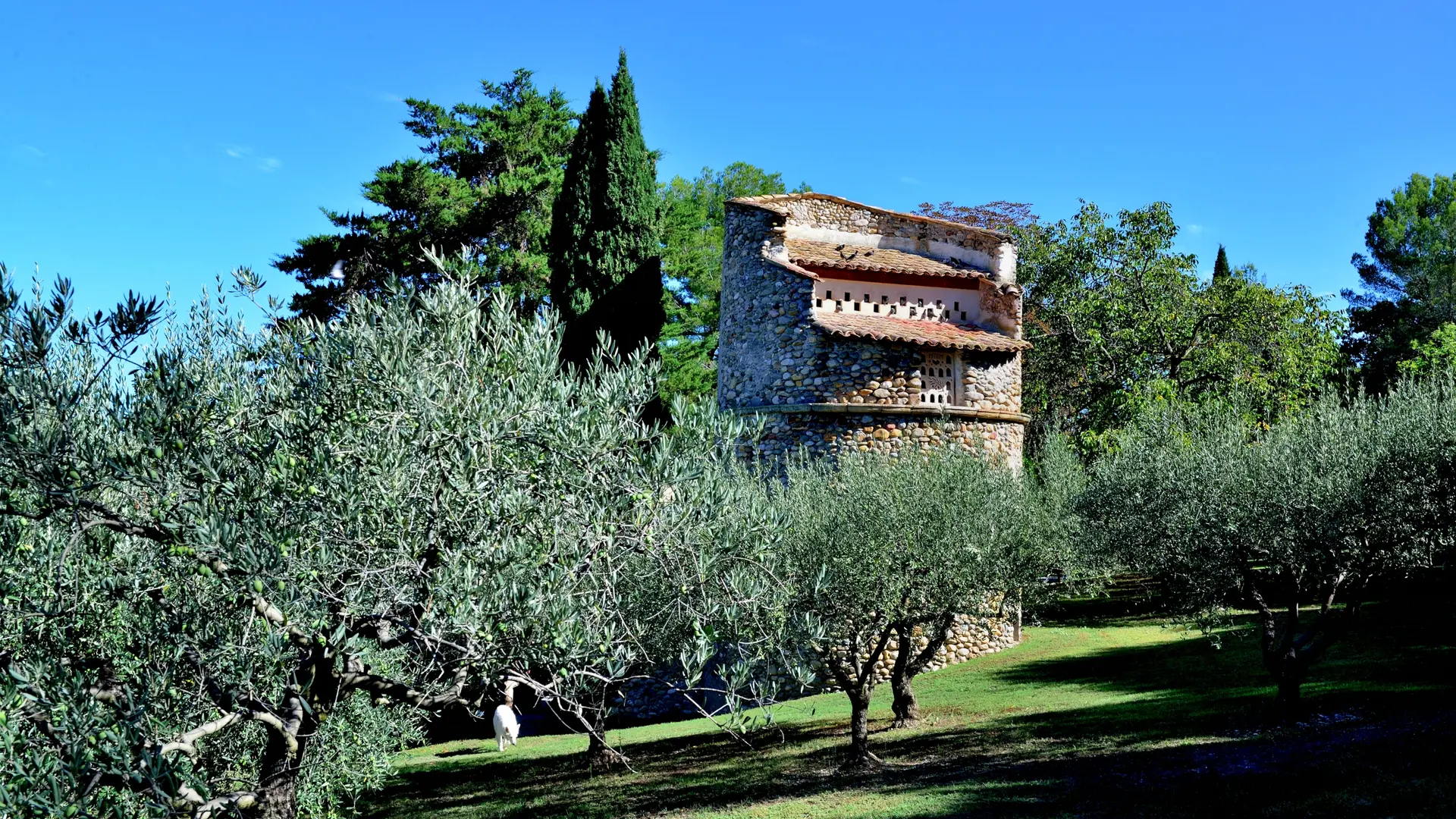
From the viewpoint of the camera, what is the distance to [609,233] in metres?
27.4

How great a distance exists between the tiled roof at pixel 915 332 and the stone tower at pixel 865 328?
1.6 inches

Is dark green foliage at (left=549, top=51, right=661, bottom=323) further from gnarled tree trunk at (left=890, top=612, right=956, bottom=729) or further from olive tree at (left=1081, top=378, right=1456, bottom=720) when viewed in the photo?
olive tree at (left=1081, top=378, right=1456, bottom=720)

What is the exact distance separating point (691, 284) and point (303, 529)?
97.7 feet

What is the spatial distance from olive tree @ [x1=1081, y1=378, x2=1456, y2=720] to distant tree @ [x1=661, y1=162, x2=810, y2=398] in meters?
16.9

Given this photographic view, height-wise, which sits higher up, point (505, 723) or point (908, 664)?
point (505, 723)

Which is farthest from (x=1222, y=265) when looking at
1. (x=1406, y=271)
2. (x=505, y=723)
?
(x=505, y=723)

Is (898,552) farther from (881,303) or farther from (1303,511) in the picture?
(881,303)

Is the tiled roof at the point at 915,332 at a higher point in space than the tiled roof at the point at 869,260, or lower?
lower

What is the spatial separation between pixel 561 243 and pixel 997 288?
11.9 meters

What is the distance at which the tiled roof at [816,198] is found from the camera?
2302cm

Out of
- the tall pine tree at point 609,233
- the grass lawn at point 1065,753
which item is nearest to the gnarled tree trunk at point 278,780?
the grass lawn at point 1065,753

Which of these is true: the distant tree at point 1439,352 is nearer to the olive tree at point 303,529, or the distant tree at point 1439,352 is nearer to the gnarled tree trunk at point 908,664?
the gnarled tree trunk at point 908,664

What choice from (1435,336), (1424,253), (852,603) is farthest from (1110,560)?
(1424,253)

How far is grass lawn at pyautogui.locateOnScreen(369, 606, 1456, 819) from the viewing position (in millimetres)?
11844
